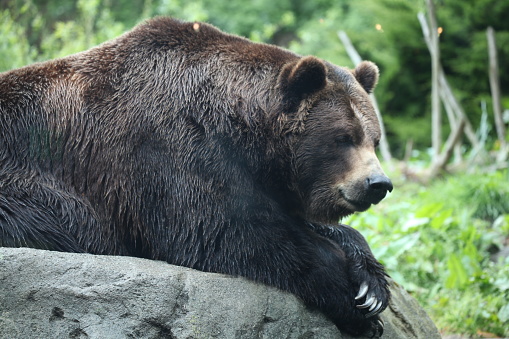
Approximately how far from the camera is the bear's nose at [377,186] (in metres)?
4.30

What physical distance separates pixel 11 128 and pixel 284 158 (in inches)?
79.4

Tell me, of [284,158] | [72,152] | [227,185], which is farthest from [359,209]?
[72,152]

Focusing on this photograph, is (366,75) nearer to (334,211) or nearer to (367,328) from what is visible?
(334,211)

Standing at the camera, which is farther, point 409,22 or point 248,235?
point 409,22

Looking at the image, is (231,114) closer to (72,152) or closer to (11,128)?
(72,152)

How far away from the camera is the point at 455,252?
24.3 feet

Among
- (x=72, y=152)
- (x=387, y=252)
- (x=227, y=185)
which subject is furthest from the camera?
(x=387, y=252)

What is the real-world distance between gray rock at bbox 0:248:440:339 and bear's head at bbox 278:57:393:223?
2.92 ft

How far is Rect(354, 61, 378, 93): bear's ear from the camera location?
5.29 m

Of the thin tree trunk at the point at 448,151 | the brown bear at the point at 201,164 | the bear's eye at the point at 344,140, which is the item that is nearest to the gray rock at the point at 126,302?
the brown bear at the point at 201,164

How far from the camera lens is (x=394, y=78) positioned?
1515 centimetres

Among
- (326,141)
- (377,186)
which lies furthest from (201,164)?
(377,186)

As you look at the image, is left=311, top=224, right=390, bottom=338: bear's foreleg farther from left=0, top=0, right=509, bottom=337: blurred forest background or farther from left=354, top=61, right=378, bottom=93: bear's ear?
left=0, top=0, right=509, bottom=337: blurred forest background

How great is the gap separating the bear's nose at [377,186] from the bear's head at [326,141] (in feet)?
0.14
